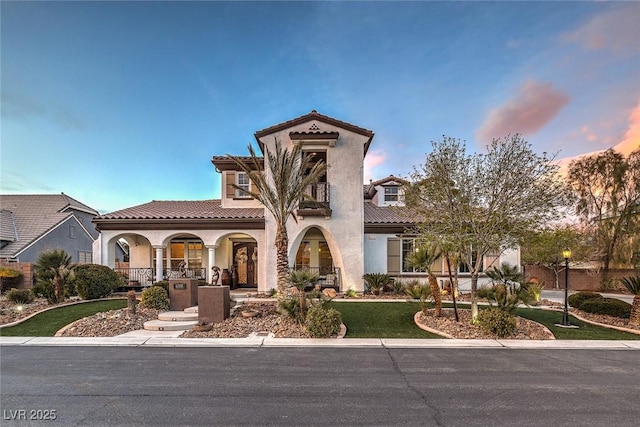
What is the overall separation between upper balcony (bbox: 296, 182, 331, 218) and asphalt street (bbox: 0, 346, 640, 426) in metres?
9.09

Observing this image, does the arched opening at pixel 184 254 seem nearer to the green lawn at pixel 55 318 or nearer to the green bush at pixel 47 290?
the green lawn at pixel 55 318

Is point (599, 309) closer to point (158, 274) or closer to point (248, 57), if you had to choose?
point (248, 57)

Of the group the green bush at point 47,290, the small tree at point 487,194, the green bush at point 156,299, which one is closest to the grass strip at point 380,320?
the small tree at point 487,194

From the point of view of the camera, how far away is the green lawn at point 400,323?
10.3 m

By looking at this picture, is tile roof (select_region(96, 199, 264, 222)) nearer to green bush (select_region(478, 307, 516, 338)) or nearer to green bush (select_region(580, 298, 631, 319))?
green bush (select_region(478, 307, 516, 338))

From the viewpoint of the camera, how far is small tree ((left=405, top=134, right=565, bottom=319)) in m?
10.6

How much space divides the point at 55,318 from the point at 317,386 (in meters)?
10.9

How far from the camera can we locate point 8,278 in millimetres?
18688

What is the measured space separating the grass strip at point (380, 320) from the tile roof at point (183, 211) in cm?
761

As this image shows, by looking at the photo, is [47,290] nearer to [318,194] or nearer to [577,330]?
[318,194]

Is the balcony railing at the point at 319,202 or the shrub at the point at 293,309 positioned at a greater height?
the balcony railing at the point at 319,202


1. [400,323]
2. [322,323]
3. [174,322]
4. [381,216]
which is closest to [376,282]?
[381,216]

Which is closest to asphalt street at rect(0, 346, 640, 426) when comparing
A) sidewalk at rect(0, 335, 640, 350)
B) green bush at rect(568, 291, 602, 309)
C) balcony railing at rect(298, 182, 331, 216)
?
sidewalk at rect(0, 335, 640, 350)

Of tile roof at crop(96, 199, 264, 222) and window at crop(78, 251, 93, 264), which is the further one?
window at crop(78, 251, 93, 264)
